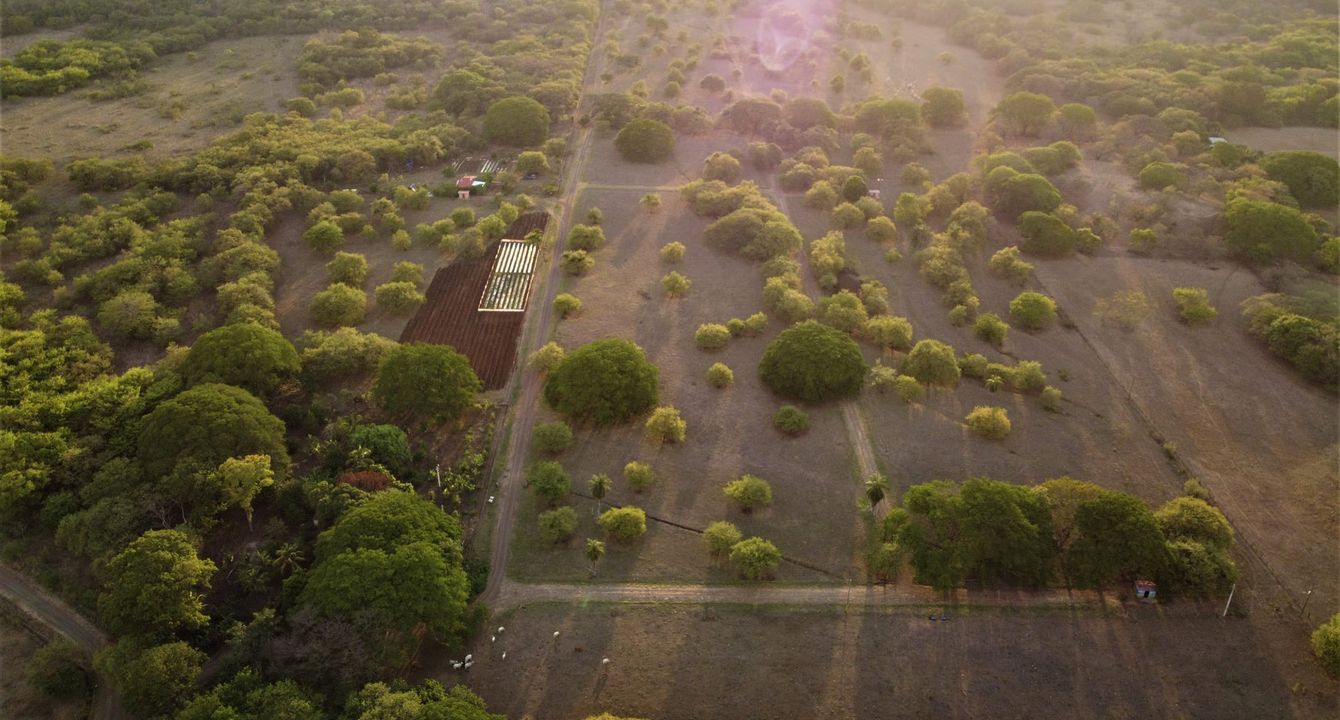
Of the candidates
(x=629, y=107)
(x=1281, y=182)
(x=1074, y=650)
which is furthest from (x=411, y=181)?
(x=1281, y=182)

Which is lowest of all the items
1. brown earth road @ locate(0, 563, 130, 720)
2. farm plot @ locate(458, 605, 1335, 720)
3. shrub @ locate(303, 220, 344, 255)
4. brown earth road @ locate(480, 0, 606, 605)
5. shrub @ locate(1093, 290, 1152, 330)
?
brown earth road @ locate(0, 563, 130, 720)

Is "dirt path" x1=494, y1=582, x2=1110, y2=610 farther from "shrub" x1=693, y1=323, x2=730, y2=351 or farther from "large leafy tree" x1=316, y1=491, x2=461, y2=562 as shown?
"shrub" x1=693, y1=323, x2=730, y2=351

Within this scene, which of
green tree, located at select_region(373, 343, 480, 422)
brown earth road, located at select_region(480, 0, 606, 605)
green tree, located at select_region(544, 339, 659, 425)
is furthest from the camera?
green tree, located at select_region(544, 339, 659, 425)

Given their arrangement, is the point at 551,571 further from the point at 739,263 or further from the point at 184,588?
the point at 739,263

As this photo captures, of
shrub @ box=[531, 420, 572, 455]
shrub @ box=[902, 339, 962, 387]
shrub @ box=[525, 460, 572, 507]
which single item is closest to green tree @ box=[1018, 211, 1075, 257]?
shrub @ box=[902, 339, 962, 387]

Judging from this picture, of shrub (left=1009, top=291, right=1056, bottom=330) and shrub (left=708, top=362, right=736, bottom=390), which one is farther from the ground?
shrub (left=1009, top=291, right=1056, bottom=330)

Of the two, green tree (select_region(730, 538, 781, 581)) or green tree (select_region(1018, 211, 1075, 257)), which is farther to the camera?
green tree (select_region(1018, 211, 1075, 257))

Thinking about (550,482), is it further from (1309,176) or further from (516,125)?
(1309,176)

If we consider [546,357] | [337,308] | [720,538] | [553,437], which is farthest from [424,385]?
[720,538]
